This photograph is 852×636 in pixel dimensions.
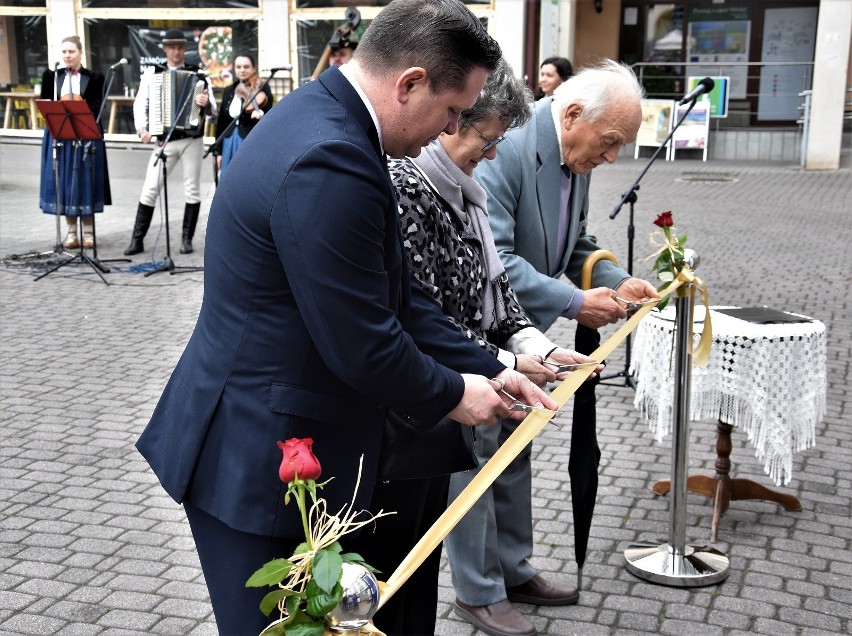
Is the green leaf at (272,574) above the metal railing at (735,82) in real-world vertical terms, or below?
below

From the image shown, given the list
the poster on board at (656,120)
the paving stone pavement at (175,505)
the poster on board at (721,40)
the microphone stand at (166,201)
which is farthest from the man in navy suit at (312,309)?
the poster on board at (721,40)

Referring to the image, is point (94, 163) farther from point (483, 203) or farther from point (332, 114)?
point (332, 114)

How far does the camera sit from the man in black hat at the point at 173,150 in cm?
1088

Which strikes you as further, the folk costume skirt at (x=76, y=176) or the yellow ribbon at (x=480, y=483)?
→ the folk costume skirt at (x=76, y=176)

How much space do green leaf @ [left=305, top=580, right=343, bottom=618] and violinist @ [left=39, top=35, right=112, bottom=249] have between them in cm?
955

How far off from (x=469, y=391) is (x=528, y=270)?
4.36ft

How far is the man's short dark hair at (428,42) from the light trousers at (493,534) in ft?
5.61

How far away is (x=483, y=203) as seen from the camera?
3.01 meters

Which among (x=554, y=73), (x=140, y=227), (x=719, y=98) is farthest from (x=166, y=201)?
(x=719, y=98)

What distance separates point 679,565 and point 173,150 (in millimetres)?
8579

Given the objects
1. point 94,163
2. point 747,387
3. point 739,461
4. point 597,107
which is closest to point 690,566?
point 747,387

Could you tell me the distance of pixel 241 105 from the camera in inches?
453

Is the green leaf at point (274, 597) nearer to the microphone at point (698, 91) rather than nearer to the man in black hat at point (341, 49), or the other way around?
the microphone at point (698, 91)

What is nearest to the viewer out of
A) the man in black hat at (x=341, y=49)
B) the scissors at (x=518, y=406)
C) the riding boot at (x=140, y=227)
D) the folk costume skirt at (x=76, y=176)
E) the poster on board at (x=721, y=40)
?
the scissors at (x=518, y=406)
